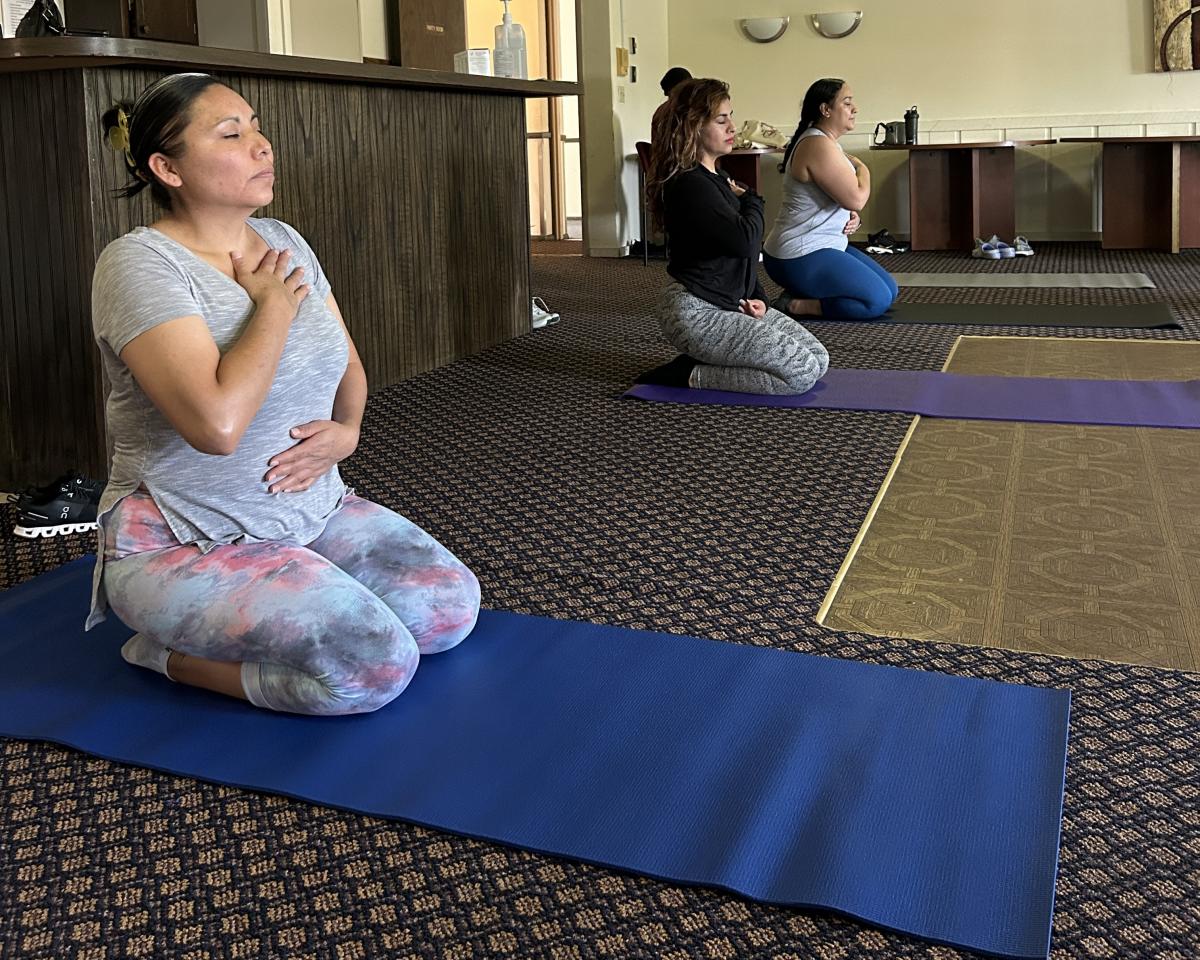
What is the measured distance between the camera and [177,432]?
193 cm

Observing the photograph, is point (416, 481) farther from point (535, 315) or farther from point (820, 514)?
point (535, 315)

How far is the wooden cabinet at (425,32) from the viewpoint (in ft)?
23.8

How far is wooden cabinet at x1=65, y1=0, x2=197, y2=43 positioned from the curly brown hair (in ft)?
10.7

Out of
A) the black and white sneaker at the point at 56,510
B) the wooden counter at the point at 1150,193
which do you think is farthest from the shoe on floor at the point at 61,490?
the wooden counter at the point at 1150,193

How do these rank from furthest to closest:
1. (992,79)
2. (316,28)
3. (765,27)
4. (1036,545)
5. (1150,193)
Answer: (765,27)
(992,79)
(1150,193)
(316,28)
(1036,545)

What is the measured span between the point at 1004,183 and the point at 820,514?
625cm

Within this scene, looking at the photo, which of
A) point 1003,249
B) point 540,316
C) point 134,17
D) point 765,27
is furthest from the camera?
point 765,27

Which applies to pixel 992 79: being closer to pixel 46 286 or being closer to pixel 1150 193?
pixel 1150 193

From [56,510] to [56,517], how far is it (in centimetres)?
2

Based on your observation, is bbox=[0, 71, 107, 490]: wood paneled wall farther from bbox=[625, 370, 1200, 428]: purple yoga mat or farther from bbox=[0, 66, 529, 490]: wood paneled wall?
bbox=[625, 370, 1200, 428]: purple yoga mat

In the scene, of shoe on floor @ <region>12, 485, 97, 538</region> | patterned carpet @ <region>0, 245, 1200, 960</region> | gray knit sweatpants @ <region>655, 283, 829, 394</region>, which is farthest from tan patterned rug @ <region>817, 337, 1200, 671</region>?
shoe on floor @ <region>12, 485, 97, 538</region>

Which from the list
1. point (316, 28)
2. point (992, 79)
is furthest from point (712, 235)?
point (992, 79)

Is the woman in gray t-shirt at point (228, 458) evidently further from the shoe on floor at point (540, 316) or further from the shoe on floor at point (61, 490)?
the shoe on floor at point (540, 316)

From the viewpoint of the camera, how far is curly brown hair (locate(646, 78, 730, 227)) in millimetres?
3922
